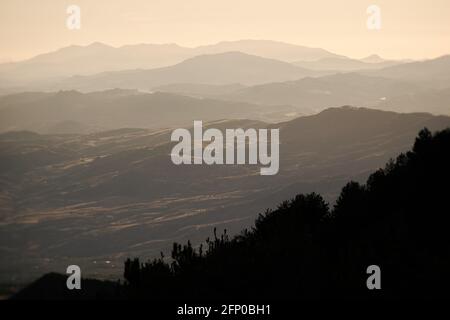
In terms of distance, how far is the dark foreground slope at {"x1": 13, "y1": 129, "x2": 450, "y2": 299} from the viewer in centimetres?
1866

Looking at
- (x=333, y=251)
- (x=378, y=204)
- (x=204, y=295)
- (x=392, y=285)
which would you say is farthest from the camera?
(x=378, y=204)

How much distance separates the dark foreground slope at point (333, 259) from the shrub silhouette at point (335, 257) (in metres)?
0.03

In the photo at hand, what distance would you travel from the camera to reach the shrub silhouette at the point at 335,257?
1867cm

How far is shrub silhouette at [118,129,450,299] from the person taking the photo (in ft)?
61.3

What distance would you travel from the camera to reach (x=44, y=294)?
94.5 feet

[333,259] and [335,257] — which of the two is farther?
[335,257]

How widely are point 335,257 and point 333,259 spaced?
89 cm

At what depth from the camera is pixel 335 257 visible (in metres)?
23.3

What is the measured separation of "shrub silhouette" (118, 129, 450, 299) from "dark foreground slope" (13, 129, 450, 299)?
0.10ft

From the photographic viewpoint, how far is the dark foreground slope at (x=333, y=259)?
1866 centimetres
